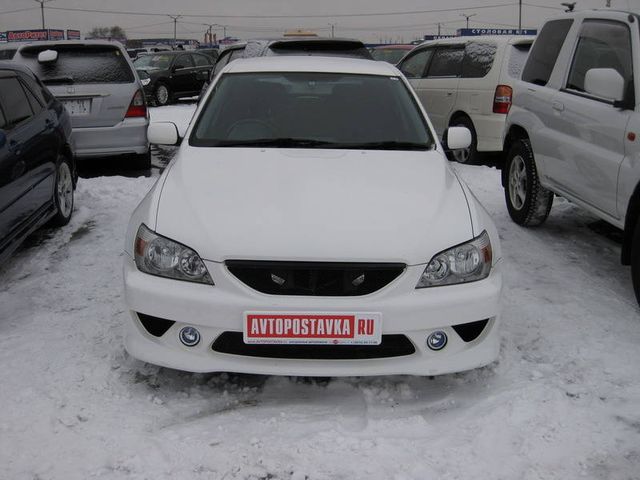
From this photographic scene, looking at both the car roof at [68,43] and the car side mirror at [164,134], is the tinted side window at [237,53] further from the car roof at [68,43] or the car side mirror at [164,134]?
the car side mirror at [164,134]

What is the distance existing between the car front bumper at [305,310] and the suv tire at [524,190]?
3.13m

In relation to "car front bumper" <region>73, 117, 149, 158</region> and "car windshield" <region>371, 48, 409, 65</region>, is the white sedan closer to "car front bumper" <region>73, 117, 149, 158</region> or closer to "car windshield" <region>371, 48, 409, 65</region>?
"car front bumper" <region>73, 117, 149, 158</region>

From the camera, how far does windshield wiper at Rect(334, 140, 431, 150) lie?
4.20 meters

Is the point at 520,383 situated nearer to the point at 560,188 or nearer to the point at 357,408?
the point at 357,408

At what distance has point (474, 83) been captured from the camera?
9.30 m

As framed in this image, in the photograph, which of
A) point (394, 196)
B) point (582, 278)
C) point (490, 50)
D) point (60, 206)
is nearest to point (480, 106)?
point (490, 50)

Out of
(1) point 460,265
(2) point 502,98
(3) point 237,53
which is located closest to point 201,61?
(3) point 237,53

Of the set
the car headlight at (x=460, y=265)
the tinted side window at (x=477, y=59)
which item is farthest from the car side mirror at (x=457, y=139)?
the tinted side window at (x=477, y=59)

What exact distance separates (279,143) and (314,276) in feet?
4.51

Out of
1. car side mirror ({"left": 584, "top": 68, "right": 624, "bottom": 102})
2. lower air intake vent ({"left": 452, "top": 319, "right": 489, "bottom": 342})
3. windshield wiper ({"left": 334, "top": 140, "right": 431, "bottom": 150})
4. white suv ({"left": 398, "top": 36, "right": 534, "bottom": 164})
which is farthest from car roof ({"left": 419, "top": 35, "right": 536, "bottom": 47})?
lower air intake vent ({"left": 452, "top": 319, "right": 489, "bottom": 342})

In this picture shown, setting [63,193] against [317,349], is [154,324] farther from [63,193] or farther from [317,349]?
[63,193]

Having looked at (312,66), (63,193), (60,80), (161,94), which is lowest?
(161,94)

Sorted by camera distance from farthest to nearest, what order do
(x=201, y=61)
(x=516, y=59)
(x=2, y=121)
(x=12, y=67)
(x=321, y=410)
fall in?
(x=201, y=61)
(x=516, y=59)
(x=12, y=67)
(x=2, y=121)
(x=321, y=410)

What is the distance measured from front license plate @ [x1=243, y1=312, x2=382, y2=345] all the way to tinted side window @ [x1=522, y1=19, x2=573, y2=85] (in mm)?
3697
